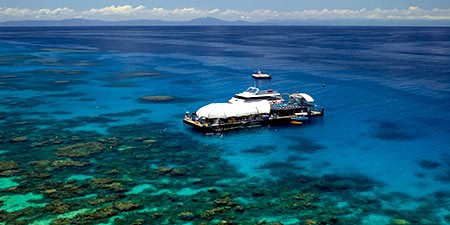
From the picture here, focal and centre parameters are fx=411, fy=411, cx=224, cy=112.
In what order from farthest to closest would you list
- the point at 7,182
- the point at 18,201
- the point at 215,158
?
the point at 215,158, the point at 7,182, the point at 18,201

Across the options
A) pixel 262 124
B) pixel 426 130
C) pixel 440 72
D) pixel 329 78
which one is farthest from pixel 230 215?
pixel 440 72

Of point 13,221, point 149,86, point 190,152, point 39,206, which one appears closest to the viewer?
point 13,221

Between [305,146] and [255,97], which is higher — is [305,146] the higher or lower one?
the lower one

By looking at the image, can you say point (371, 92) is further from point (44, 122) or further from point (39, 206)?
point (39, 206)

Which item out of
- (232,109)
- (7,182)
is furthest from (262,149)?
(7,182)

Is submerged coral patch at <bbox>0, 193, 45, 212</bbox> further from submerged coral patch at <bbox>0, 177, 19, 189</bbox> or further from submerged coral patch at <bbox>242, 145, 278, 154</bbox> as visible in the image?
submerged coral patch at <bbox>242, 145, 278, 154</bbox>

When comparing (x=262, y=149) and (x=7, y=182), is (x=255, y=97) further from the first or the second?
(x=7, y=182)

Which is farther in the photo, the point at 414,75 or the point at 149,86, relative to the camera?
the point at 414,75

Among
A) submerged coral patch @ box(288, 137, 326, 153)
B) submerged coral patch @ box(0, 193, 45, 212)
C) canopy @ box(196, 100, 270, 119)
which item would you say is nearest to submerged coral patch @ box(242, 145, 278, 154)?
submerged coral patch @ box(288, 137, 326, 153)

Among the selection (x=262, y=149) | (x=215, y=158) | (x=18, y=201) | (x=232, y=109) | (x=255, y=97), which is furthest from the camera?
(x=255, y=97)
